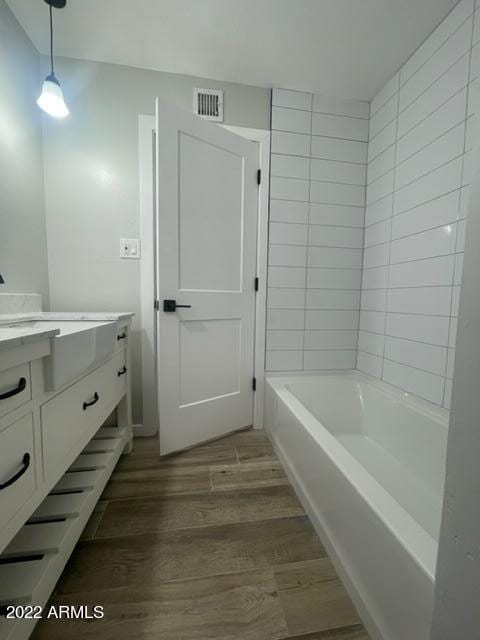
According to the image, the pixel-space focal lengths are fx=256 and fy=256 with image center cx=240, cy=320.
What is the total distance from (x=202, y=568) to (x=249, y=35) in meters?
2.38

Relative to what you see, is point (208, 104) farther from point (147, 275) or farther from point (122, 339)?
point (122, 339)

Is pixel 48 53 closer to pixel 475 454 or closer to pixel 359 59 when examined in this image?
pixel 359 59

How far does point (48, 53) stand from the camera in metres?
1.43

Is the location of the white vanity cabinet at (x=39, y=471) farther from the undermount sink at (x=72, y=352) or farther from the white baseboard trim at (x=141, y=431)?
the white baseboard trim at (x=141, y=431)

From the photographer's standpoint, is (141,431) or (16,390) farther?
(141,431)

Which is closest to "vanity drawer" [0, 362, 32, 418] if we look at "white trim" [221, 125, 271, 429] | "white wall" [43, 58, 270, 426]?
"white wall" [43, 58, 270, 426]

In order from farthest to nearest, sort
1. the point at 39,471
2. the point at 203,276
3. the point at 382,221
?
the point at 382,221
the point at 203,276
the point at 39,471

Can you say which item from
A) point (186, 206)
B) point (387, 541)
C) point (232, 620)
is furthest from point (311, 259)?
point (232, 620)

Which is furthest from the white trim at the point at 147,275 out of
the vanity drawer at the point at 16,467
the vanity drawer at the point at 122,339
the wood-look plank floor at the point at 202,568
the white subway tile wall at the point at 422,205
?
the white subway tile wall at the point at 422,205

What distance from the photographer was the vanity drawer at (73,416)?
0.73m

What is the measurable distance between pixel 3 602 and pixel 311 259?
1957mm

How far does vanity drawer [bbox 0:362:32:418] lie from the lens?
1.82 feet

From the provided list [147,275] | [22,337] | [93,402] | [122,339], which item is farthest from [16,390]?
[147,275]

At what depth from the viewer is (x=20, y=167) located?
4.31ft
